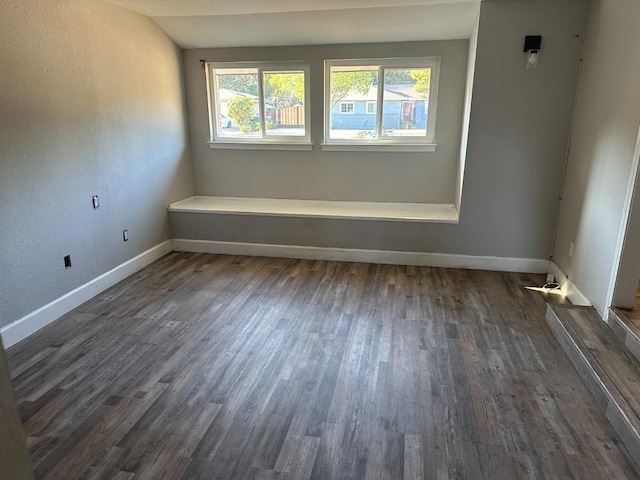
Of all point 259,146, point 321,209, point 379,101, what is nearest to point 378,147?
point 379,101

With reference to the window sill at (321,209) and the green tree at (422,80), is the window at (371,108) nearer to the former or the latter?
the green tree at (422,80)

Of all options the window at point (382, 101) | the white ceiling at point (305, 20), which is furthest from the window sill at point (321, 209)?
the white ceiling at point (305, 20)

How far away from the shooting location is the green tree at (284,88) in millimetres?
4613

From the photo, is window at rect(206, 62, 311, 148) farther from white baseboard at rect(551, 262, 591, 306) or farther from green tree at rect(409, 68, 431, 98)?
white baseboard at rect(551, 262, 591, 306)

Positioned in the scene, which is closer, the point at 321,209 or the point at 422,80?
the point at 422,80

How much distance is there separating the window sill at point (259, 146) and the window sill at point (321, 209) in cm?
60

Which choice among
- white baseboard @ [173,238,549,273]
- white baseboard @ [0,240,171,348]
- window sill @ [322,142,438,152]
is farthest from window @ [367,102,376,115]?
white baseboard @ [0,240,171,348]

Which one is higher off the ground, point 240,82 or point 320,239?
point 240,82

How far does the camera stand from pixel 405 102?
445 centimetres

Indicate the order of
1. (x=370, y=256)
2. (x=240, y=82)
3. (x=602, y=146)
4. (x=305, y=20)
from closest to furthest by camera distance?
(x=602, y=146) < (x=305, y=20) < (x=370, y=256) < (x=240, y=82)

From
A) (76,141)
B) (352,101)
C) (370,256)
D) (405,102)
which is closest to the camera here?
(76,141)

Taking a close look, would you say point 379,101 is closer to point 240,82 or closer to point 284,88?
point 284,88

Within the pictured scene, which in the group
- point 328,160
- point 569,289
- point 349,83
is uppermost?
point 349,83

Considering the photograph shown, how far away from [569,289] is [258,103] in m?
3.66
